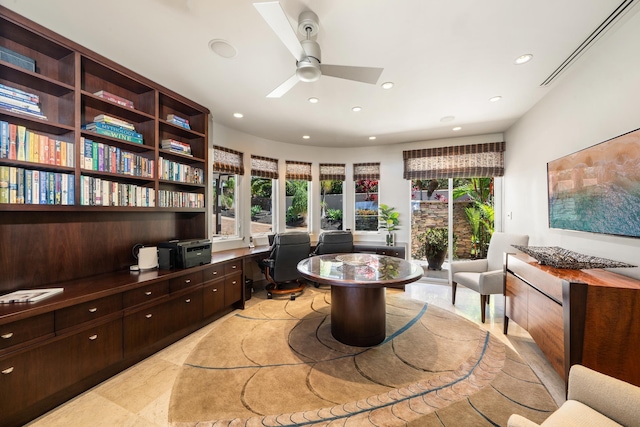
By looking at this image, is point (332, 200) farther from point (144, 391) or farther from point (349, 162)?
point (144, 391)

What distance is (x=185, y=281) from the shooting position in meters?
2.60

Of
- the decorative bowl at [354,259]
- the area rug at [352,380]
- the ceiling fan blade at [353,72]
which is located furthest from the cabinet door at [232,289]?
the ceiling fan blade at [353,72]

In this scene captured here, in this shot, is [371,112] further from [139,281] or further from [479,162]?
[139,281]

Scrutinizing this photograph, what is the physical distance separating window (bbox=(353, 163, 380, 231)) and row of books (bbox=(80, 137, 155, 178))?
12.5 ft

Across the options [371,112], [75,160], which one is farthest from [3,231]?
[371,112]

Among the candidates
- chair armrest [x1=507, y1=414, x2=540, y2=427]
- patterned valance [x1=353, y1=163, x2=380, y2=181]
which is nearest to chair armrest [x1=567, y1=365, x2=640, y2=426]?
chair armrest [x1=507, y1=414, x2=540, y2=427]

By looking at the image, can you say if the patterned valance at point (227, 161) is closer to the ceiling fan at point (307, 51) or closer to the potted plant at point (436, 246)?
the ceiling fan at point (307, 51)

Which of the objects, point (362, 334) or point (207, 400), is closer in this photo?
point (207, 400)

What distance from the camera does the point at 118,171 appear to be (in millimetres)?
2311

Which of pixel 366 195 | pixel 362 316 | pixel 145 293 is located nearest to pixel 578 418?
pixel 362 316

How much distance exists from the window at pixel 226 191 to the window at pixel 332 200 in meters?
1.87

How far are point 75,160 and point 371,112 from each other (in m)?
3.25

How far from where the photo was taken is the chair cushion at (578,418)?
100 centimetres

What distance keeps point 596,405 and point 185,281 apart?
3.07 metres
